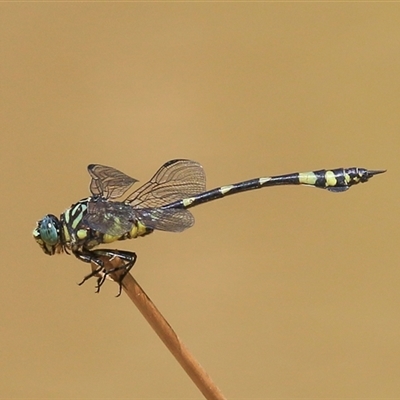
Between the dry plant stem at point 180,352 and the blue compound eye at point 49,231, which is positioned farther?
the blue compound eye at point 49,231

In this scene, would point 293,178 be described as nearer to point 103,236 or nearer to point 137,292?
point 103,236

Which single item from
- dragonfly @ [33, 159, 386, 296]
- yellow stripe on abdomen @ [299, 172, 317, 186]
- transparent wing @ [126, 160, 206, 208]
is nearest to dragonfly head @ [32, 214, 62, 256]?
dragonfly @ [33, 159, 386, 296]

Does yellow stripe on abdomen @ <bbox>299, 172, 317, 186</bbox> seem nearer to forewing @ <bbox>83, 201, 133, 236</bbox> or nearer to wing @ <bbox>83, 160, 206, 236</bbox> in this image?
wing @ <bbox>83, 160, 206, 236</bbox>

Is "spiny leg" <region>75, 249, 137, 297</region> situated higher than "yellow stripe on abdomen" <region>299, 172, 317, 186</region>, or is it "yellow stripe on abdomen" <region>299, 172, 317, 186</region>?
"spiny leg" <region>75, 249, 137, 297</region>

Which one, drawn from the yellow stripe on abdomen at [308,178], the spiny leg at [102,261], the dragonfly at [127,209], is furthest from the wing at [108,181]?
the yellow stripe on abdomen at [308,178]

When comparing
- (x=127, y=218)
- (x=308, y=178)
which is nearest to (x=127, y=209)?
(x=127, y=218)

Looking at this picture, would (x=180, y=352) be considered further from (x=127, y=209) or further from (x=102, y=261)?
(x=127, y=209)

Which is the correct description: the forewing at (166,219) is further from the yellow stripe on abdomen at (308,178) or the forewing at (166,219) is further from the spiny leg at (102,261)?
the yellow stripe on abdomen at (308,178)
